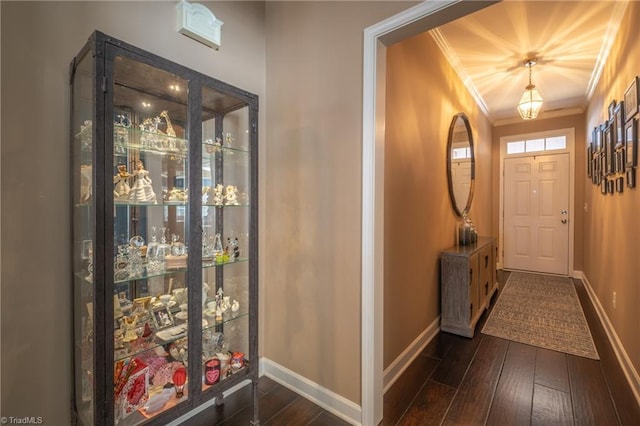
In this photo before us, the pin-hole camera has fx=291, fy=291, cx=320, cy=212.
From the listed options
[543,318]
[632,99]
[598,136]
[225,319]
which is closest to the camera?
[225,319]

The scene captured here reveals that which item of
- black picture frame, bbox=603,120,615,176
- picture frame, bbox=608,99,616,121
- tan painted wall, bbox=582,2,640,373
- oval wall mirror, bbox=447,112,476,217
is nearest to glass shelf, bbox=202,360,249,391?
tan painted wall, bbox=582,2,640,373

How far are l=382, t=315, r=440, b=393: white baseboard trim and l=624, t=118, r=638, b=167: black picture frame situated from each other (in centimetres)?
196

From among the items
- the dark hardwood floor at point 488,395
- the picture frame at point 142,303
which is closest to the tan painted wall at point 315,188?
the dark hardwood floor at point 488,395

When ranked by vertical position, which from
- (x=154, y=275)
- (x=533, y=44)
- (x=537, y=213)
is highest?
(x=533, y=44)

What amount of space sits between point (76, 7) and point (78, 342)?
152cm

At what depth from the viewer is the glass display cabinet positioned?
1142mm

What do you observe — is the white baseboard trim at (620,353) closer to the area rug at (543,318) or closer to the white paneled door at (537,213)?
the area rug at (543,318)

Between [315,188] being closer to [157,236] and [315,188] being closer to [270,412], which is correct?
[157,236]

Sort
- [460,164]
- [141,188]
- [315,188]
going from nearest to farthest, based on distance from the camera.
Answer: [141,188]
[315,188]
[460,164]

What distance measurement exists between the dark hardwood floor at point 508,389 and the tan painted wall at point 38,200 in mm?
1746

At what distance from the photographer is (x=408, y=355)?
2.37m

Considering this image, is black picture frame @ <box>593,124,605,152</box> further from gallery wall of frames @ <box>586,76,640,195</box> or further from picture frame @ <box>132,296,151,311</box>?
picture frame @ <box>132,296,151,311</box>

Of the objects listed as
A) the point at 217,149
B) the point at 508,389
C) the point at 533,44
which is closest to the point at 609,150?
the point at 533,44

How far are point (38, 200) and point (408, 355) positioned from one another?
99.7 inches
